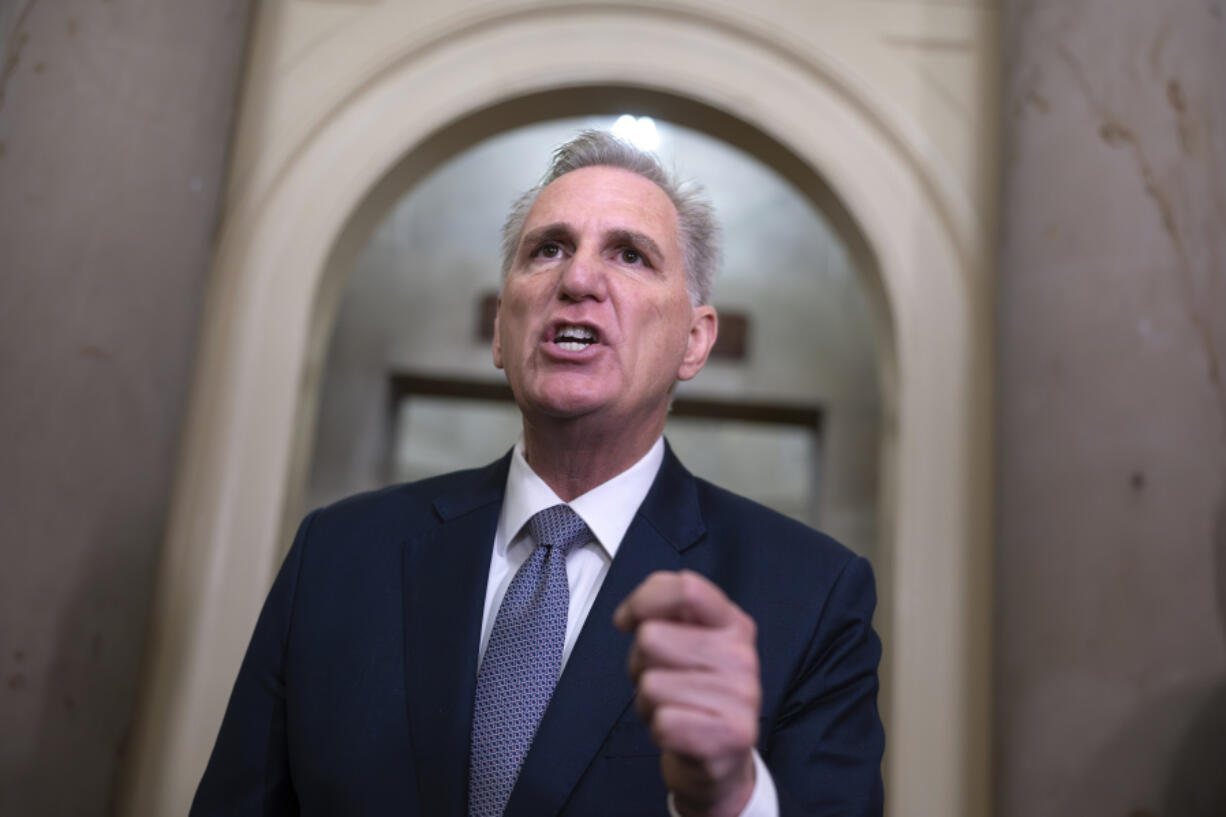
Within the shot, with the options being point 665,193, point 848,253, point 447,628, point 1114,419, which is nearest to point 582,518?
point 447,628

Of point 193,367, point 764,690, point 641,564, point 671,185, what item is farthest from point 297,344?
point 764,690

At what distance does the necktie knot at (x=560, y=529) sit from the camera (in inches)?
55.9

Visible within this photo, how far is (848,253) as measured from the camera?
2.60 meters

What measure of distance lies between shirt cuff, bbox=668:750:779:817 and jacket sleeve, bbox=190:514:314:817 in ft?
2.06

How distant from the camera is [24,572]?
1945mm

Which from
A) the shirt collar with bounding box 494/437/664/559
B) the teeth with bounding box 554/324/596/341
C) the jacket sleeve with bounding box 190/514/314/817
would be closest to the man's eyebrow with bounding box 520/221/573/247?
the teeth with bounding box 554/324/596/341

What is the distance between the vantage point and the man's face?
1.43 metres

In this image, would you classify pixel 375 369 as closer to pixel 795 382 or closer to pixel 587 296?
pixel 795 382

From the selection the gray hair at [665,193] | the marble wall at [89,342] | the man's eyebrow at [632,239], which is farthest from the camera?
the marble wall at [89,342]

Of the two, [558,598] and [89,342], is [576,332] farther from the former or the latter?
[89,342]

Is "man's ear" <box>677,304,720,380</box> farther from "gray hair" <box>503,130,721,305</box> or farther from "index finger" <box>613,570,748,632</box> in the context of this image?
"index finger" <box>613,570,748,632</box>

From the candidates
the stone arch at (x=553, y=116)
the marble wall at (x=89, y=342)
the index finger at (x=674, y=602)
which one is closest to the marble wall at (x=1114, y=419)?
the stone arch at (x=553, y=116)

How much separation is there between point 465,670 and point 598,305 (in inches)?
20.5

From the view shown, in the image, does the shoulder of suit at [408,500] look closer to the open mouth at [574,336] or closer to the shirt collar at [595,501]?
the shirt collar at [595,501]
